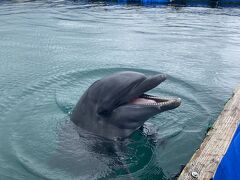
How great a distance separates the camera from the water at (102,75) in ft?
19.3

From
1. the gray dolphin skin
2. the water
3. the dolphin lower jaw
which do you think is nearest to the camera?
the dolphin lower jaw

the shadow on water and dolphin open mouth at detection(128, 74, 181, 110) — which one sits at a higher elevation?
dolphin open mouth at detection(128, 74, 181, 110)

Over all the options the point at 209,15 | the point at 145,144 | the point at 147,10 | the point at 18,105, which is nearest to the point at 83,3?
the point at 147,10

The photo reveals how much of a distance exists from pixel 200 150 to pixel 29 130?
3475mm

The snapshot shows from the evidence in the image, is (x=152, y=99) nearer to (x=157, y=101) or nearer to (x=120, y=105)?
(x=157, y=101)

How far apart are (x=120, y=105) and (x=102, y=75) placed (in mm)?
4673

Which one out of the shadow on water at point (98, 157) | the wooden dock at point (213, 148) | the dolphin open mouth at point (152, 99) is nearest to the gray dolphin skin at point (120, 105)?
the dolphin open mouth at point (152, 99)

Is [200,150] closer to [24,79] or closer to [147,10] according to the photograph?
[24,79]

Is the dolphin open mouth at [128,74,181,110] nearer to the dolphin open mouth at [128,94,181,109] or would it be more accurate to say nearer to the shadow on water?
the dolphin open mouth at [128,94,181,109]

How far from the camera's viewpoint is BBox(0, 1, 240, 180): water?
232 inches

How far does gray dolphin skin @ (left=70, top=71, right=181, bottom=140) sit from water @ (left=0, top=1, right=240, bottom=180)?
25cm

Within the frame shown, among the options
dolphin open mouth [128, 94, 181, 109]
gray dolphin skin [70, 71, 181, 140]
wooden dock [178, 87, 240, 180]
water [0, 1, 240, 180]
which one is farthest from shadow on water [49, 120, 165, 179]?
wooden dock [178, 87, 240, 180]

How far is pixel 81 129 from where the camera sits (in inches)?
232

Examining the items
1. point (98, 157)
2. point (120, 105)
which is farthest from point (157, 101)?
point (98, 157)
